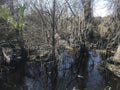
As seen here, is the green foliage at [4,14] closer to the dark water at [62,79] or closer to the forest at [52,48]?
the forest at [52,48]

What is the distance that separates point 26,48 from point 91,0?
6.65 meters

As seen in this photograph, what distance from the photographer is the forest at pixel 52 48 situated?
1639cm

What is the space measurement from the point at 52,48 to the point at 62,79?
2.11m

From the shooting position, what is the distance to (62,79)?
16.9 m

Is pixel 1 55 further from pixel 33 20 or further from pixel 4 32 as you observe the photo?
pixel 33 20

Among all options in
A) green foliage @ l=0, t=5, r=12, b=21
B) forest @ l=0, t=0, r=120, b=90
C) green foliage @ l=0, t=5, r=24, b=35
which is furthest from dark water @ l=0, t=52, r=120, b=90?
green foliage @ l=0, t=5, r=12, b=21

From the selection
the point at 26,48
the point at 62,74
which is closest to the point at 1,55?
the point at 26,48

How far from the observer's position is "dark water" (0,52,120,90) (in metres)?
15.4

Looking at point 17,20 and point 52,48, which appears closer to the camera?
point 52,48

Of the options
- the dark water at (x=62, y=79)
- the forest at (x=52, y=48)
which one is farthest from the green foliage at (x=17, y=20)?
the dark water at (x=62, y=79)

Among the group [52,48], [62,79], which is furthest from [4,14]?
[62,79]

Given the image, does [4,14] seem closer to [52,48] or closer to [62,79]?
[52,48]

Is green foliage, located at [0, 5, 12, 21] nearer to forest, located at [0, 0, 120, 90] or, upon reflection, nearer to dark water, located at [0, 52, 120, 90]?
forest, located at [0, 0, 120, 90]

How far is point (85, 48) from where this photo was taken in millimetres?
22562
